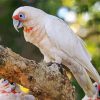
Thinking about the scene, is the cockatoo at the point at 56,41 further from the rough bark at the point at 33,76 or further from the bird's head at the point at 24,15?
the rough bark at the point at 33,76

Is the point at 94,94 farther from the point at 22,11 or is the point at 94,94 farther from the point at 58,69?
the point at 22,11

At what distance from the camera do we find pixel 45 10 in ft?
18.0

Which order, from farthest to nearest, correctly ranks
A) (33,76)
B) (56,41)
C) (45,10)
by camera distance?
1. (45,10)
2. (56,41)
3. (33,76)

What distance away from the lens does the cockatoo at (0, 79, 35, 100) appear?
108 inches

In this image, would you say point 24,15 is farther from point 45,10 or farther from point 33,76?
point 45,10

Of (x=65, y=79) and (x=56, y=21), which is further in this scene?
(x=56, y=21)

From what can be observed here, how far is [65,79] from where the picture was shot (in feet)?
9.11

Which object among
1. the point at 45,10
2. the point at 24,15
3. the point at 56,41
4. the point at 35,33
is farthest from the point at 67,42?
the point at 45,10

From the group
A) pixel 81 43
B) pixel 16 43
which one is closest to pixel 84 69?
pixel 81 43

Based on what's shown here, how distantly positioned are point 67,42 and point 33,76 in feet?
1.55

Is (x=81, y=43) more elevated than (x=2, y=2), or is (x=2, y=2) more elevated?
(x=81, y=43)

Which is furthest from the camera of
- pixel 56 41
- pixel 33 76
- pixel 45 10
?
pixel 45 10

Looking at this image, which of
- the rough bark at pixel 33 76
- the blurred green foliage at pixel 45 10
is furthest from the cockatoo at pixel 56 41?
the blurred green foliage at pixel 45 10

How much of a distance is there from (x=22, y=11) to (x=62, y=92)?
598 millimetres
